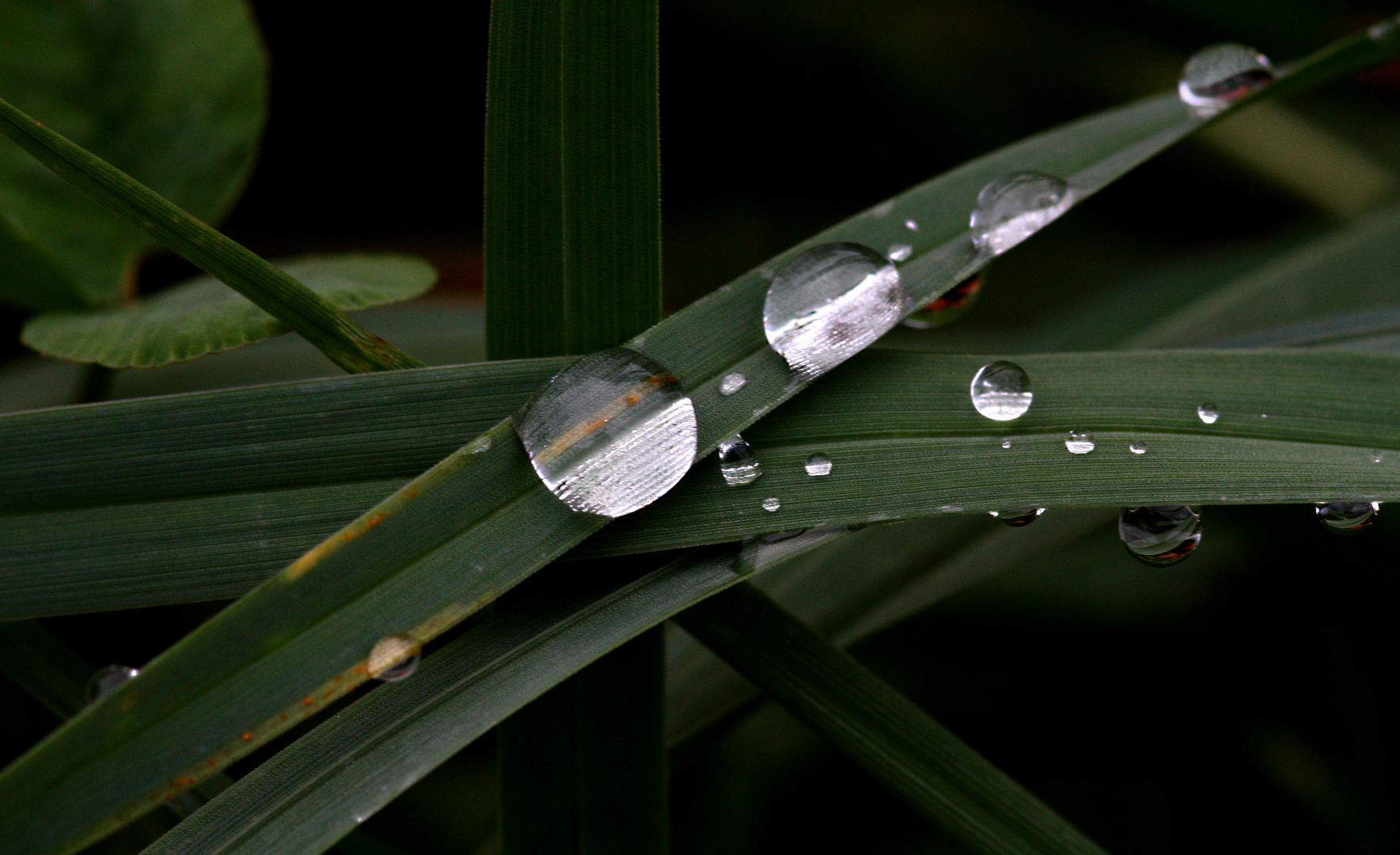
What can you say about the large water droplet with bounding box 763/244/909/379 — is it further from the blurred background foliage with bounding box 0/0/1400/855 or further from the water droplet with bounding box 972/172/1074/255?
the blurred background foliage with bounding box 0/0/1400/855

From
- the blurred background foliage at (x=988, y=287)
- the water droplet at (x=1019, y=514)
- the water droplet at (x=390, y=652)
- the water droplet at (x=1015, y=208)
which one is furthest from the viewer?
the blurred background foliage at (x=988, y=287)

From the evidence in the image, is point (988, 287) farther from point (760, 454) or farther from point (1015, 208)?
point (760, 454)

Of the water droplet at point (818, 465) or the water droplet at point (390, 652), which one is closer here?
the water droplet at point (390, 652)

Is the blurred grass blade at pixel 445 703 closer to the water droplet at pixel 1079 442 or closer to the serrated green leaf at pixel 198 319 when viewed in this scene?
the water droplet at pixel 1079 442

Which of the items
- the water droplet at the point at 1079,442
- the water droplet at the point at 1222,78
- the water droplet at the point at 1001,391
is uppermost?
the water droplet at the point at 1222,78

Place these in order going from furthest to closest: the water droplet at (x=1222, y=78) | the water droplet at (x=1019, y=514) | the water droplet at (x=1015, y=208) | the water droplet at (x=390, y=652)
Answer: the water droplet at (x=1222, y=78), the water droplet at (x=1015, y=208), the water droplet at (x=1019, y=514), the water droplet at (x=390, y=652)

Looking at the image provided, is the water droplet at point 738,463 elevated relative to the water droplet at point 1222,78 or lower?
lower

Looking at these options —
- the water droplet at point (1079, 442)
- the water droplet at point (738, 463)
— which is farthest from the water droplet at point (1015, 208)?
the water droplet at point (738, 463)
